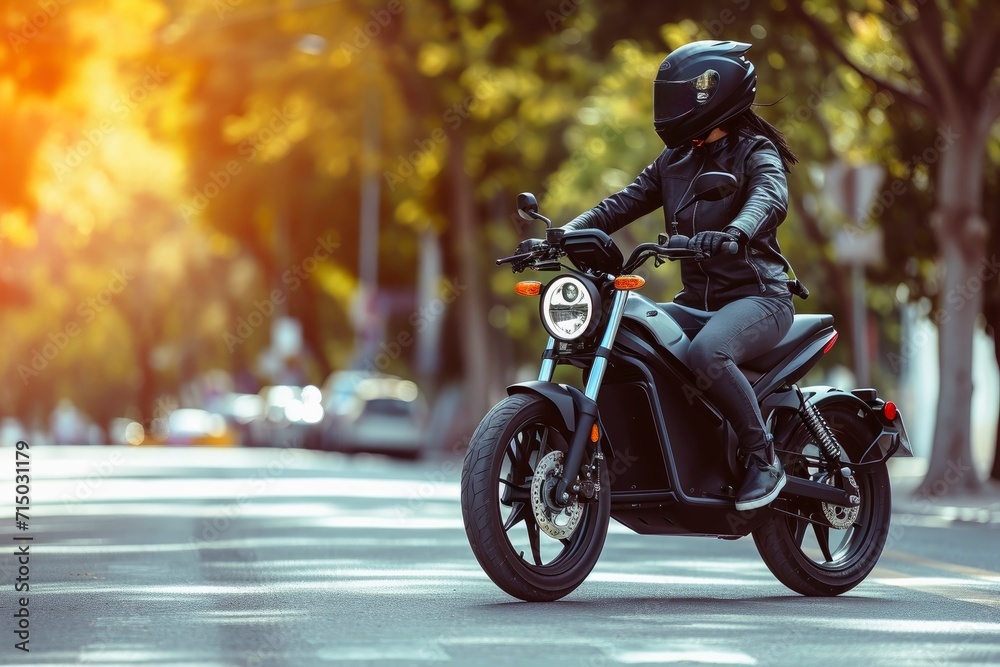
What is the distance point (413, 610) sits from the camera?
7762 millimetres

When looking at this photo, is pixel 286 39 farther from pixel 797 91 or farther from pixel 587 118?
pixel 797 91

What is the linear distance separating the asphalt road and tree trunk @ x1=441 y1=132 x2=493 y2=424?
19319mm

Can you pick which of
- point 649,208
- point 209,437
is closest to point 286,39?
point 209,437

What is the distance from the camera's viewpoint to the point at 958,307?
739 inches

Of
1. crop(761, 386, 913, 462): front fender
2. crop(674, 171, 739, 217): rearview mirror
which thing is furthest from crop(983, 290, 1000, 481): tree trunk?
crop(674, 171, 739, 217): rearview mirror

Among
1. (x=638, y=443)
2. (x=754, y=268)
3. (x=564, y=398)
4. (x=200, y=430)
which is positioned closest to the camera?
(x=564, y=398)

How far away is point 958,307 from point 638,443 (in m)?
11.4

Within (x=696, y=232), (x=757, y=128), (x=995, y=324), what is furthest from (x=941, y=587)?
(x=995, y=324)

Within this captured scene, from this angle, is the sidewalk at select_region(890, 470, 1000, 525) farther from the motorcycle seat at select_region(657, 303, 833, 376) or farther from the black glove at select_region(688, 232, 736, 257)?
the black glove at select_region(688, 232, 736, 257)

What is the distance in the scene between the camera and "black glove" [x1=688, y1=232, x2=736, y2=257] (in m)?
7.57

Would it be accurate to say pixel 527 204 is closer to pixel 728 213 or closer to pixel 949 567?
pixel 728 213

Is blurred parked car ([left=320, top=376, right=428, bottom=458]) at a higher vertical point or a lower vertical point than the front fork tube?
lower

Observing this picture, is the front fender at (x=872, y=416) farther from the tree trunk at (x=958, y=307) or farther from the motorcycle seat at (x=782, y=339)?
the tree trunk at (x=958, y=307)

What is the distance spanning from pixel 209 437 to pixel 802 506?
4246 centimetres
